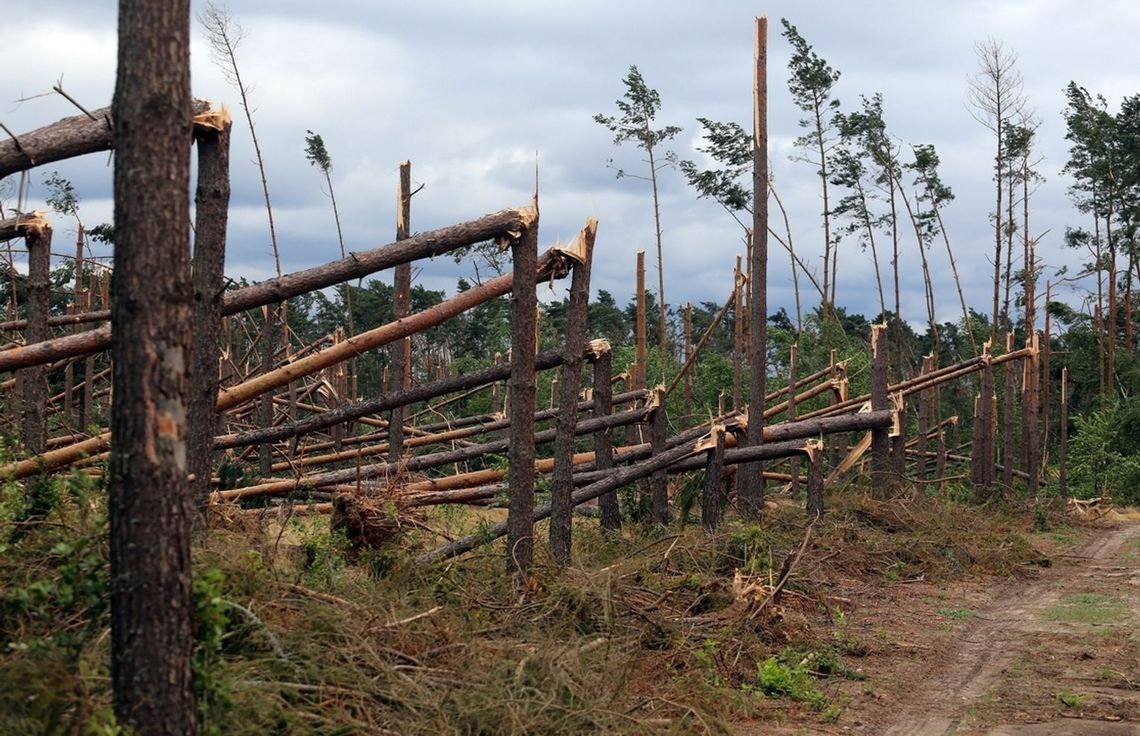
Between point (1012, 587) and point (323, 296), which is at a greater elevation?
point (323, 296)

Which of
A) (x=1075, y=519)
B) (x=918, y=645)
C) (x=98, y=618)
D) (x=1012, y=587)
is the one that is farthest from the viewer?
(x=1075, y=519)

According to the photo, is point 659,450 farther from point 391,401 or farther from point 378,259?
point 378,259

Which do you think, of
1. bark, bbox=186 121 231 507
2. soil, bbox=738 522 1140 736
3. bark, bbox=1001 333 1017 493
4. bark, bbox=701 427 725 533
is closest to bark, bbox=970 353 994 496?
bark, bbox=1001 333 1017 493

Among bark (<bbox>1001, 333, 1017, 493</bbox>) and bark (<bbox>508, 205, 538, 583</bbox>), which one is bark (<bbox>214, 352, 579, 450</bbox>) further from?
bark (<bbox>1001, 333, 1017, 493</bbox>)

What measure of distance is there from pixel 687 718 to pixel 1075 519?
16.3 meters

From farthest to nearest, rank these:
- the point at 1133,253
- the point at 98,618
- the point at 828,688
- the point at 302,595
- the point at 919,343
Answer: the point at 919,343 → the point at 1133,253 → the point at 828,688 → the point at 302,595 → the point at 98,618

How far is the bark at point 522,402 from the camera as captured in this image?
26.0 feet

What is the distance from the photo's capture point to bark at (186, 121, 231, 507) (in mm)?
7074

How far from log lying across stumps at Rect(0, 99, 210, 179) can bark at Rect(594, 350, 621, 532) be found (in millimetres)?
5346

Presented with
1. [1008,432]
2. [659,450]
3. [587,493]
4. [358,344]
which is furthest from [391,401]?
[1008,432]

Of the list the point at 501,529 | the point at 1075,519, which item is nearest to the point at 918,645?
the point at 501,529

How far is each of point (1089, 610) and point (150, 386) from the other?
9264mm

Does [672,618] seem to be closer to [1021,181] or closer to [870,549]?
[870,549]

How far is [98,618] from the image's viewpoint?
15.1 ft
